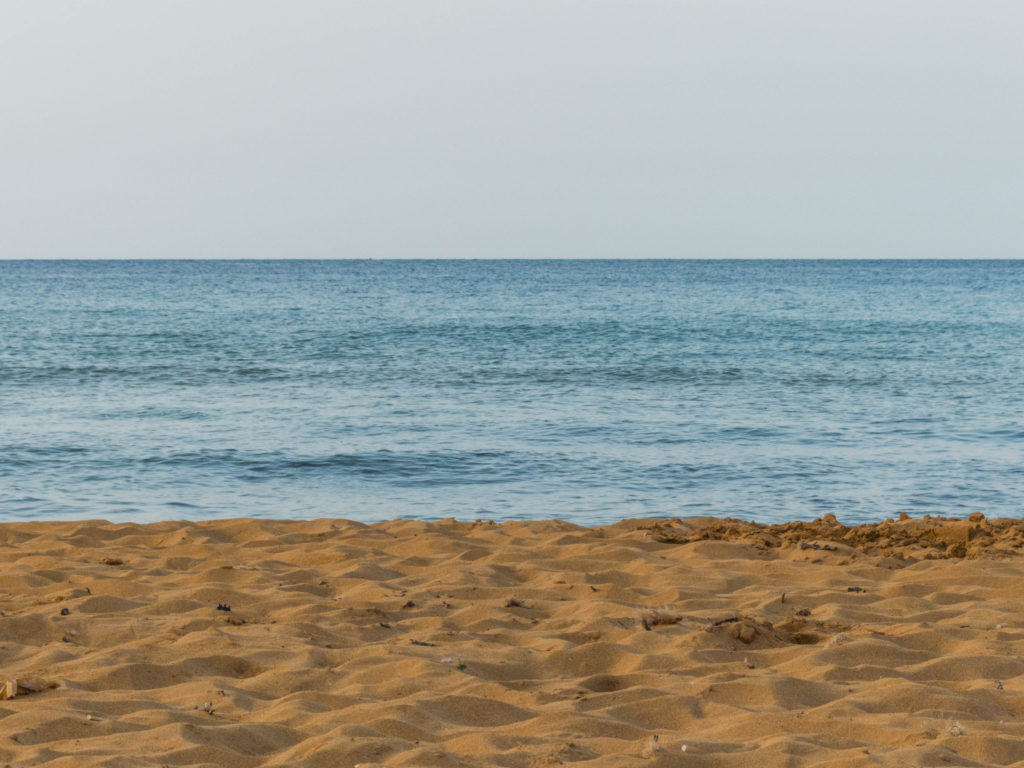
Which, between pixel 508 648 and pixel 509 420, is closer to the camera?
pixel 508 648

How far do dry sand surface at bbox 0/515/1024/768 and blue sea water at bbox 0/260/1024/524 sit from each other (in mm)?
1876

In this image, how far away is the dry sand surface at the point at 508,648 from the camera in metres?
3.76

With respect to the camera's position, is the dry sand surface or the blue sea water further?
the blue sea water

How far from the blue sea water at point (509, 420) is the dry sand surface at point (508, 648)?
1.88m

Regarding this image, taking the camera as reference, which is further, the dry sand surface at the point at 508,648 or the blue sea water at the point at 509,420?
the blue sea water at the point at 509,420

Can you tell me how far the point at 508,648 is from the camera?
4.93 metres

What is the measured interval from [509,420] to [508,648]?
9.06 meters

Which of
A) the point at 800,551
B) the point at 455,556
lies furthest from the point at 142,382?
the point at 800,551

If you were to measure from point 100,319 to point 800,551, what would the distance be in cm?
3091

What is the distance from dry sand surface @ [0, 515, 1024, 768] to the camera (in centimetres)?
376

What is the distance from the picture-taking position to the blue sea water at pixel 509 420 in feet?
31.5

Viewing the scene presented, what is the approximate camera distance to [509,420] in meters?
14.0

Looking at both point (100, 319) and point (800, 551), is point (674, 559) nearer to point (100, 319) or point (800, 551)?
point (800, 551)

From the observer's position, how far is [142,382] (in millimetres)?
18266
